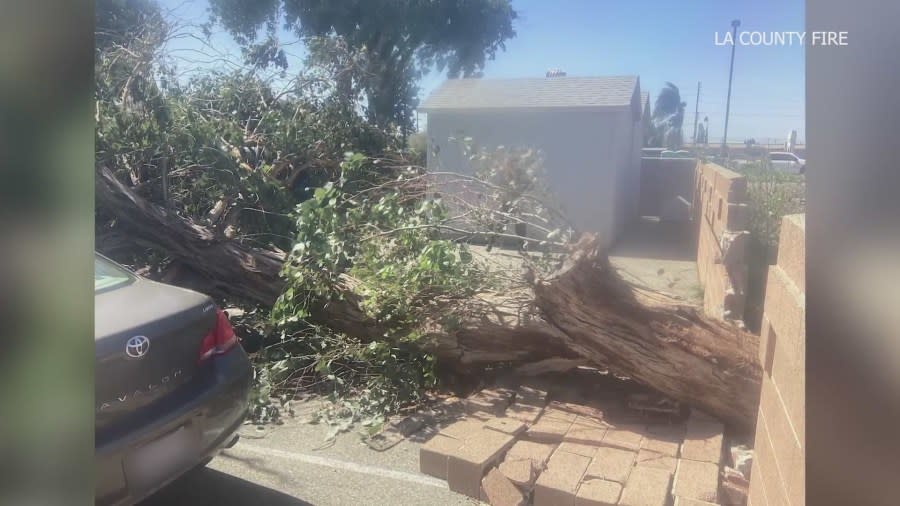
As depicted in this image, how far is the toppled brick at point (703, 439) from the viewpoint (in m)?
3.34

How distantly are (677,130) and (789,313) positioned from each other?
3.87 meters

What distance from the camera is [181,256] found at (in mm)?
5598

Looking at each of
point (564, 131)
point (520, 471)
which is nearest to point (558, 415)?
point (520, 471)

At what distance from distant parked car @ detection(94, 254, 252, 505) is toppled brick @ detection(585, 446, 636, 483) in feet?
5.43

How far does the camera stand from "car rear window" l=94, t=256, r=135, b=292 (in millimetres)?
3002

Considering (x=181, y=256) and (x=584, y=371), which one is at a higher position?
(x=181, y=256)

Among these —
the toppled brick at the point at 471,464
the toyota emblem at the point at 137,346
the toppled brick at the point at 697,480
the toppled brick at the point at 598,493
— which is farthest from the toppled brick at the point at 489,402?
the toyota emblem at the point at 137,346

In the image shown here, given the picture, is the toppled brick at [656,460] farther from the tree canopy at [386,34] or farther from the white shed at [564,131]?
the tree canopy at [386,34]

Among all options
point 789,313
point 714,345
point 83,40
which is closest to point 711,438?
point 714,345

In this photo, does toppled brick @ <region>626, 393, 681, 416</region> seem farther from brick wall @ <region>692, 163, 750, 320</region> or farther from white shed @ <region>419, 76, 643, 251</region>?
white shed @ <region>419, 76, 643, 251</region>

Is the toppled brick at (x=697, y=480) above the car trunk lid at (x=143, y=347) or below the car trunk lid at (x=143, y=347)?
below

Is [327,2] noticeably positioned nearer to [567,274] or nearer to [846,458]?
[567,274]

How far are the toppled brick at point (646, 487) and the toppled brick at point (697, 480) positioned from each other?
0.05 meters

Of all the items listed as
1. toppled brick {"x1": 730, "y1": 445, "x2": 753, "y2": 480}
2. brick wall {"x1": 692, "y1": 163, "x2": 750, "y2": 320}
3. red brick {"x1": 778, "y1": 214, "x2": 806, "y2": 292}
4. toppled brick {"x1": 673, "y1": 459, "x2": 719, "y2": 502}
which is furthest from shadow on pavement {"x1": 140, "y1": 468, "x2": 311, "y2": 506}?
brick wall {"x1": 692, "y1": 163, "x2": 750, "y2": 320}
